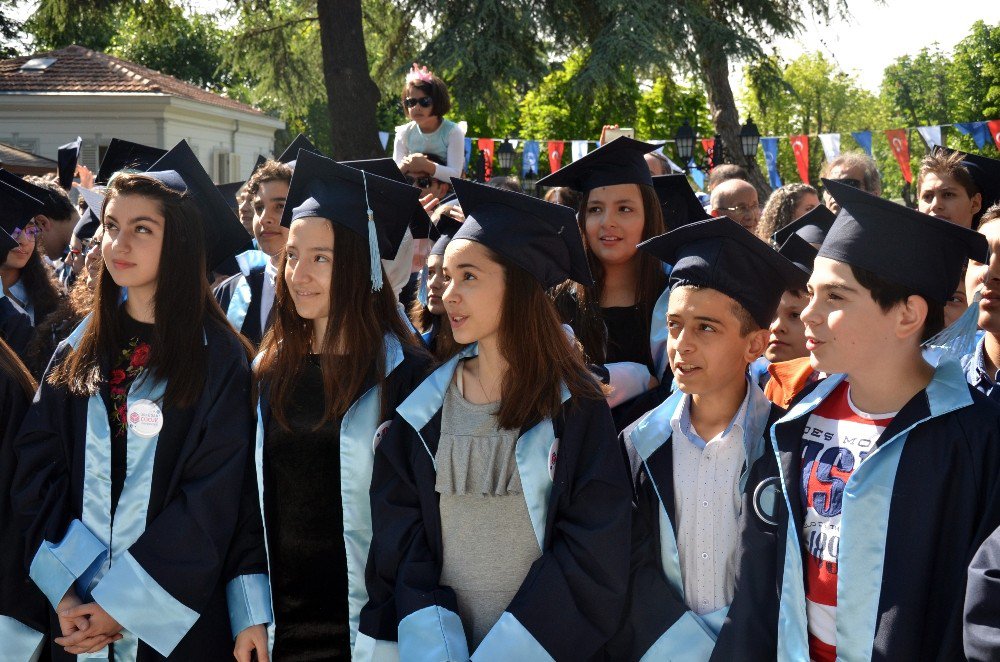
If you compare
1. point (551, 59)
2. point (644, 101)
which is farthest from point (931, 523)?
point (644, 101)

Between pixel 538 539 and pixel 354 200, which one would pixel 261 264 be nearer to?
pixel 354 200

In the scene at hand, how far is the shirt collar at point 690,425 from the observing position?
2885 millimetres

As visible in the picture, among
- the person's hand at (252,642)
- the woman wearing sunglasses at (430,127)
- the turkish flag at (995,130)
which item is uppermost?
the turkish flag at (995,130)

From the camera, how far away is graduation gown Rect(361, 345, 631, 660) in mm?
2701

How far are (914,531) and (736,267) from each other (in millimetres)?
929

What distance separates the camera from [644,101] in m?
23.5

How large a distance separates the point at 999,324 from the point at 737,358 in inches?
37.1

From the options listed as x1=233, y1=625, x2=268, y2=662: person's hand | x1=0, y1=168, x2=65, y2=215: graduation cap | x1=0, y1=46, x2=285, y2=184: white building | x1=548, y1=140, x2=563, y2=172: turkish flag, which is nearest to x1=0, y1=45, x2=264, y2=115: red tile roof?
x1=0, y1=46, x2=285, y2=184: white building

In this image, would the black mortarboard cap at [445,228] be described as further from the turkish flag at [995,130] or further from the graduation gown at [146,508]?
the turkish flag at [995,130]

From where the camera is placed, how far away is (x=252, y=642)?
310 cm

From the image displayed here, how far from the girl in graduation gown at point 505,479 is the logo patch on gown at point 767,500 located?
359mm

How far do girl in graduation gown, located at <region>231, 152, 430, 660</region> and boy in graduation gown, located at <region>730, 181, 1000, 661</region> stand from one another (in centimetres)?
120

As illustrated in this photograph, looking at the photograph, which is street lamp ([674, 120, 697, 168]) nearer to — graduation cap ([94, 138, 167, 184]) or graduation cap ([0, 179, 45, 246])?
graduation cap ([94, 138, 167, 184])

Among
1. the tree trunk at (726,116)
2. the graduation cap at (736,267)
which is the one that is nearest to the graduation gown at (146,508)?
Result: the graduation cap at (736,267)
